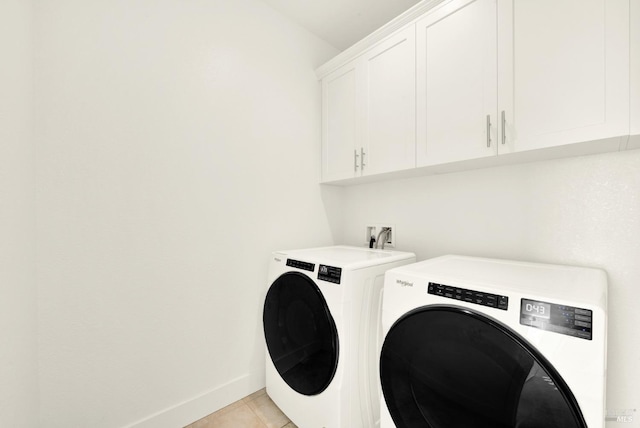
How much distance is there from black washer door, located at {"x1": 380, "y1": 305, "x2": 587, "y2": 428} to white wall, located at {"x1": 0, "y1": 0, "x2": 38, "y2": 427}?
1.28 metres

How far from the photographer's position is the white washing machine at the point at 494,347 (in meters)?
0.66

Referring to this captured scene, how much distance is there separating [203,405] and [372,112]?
78.1 inches

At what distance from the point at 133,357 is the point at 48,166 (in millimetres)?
934

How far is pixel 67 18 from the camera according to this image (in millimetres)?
1106

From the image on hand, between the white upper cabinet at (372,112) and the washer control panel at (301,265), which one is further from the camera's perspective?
the white upper cabinet at (372,112)

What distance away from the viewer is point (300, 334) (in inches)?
54.2

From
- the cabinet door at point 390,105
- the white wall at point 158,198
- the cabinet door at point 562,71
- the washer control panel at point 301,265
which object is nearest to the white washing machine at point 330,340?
the washer control panel at point 301,265

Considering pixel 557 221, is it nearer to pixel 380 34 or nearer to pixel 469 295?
pixel 469 295

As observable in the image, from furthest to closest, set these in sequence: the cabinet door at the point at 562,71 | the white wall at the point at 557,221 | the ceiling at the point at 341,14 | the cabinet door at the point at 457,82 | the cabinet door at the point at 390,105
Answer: the ceiling at the point at 341,14 → the cabinet door at the point at 390,105 → the cabinet door at the point at 457,82 → the white wall at the point at 557,221 → the cabinet door at the point at 562,71

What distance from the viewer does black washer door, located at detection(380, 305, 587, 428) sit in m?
0.70

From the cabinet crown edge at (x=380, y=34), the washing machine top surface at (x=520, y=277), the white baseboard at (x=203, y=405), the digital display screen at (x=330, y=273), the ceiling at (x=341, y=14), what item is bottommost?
the white baseboard at (x=203, y=405)

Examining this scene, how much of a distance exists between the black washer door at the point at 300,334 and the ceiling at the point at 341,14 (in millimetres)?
1746

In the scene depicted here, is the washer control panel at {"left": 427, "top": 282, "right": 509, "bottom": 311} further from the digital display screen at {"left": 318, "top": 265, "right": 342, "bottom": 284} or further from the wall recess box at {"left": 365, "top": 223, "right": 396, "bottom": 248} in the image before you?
the wall recess box at {"left": 365, "top": 223, "right": 396, "bottom": 248}

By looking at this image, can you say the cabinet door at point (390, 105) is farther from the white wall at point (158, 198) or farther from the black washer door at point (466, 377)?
the black washer door at point (466, 377)
